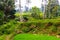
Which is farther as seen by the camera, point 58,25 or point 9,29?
point 9,29

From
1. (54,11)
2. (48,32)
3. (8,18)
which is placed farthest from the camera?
(54,11)

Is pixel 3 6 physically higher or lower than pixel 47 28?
higher

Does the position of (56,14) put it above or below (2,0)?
below

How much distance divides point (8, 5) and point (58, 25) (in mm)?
15564

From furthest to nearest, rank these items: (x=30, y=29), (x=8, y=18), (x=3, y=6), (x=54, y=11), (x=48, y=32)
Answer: (x=54, y=11) → (x=8, y=18) → (x=3, y=6) → (x=30, y=29) → (x=48, y=32)

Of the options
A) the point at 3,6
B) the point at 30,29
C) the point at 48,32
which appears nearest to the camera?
the point at 48,32

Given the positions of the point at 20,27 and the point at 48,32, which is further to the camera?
the point at 20,27

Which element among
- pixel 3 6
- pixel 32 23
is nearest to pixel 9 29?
pixel 32 23

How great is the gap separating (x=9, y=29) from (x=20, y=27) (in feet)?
5.87

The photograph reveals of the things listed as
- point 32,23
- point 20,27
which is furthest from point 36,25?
point 20,27

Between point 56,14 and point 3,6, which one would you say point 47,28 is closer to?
point 3,6

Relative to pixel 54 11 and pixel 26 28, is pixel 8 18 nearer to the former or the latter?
pixel 26 28

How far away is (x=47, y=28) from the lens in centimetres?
2753

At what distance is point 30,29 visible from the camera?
28.8 m
